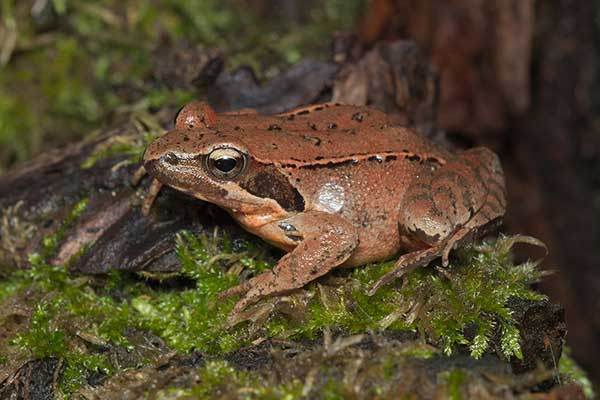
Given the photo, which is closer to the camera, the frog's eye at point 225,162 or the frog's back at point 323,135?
the frog's eye at point 225,162

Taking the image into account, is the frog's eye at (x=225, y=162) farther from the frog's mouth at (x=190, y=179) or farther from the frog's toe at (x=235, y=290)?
the frog's toe at (x=235, y=290)

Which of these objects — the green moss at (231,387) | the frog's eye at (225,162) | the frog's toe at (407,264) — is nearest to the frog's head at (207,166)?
the frog's eye at (225,162)

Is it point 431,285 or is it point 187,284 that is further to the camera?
point 187,284

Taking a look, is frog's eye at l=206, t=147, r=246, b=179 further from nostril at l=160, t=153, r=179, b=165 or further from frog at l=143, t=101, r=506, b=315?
nostril at l=160, t=153, r=179, b=165

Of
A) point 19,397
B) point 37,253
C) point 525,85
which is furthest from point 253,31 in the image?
point 19,397

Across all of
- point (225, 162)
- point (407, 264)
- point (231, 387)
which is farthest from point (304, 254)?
point (231, 387)

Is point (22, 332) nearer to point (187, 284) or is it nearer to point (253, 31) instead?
point (187, 284)
